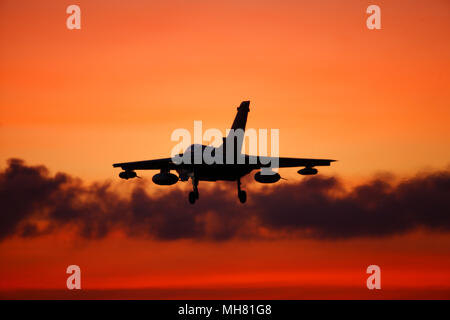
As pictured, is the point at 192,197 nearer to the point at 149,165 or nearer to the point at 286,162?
the point at 149,165

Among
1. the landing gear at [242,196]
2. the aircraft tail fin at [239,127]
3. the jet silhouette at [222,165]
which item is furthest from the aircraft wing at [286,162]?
the landing gear at [242,196]

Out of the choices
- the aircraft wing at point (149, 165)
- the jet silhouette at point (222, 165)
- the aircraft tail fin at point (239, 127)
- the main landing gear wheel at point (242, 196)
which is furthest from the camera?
the main landing gear wheel at point (242, 196)

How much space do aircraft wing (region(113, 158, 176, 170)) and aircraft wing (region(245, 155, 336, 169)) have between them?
863 cm

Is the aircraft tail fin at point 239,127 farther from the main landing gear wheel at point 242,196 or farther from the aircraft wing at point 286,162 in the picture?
the main landing gear wheel at point 242,196

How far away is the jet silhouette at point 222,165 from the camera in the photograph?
240 feet

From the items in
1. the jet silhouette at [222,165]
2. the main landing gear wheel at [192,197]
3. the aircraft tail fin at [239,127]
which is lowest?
the main landing gear wheel at [192,197]

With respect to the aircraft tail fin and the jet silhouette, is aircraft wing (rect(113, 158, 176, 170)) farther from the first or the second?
the aircraft tail fin

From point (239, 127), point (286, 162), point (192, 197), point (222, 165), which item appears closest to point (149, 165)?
point (192, 197)

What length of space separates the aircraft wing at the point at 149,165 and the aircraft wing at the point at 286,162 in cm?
863

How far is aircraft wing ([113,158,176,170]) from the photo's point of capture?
242ft

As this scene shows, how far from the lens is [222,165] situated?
7406cm
